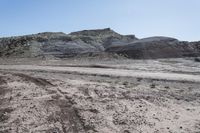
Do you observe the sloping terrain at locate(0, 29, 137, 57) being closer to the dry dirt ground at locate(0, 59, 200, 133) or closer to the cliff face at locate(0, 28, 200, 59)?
the cliff face at locate(0, 28, 200, 59)

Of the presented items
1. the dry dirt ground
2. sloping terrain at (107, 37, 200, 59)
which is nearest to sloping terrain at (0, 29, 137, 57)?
sloping terrain at (107, 37, 200, 59)

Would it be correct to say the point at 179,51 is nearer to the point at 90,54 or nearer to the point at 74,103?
the point at 90,54

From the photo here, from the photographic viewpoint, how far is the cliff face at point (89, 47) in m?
39.9

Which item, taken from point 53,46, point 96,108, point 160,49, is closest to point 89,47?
point 53,46

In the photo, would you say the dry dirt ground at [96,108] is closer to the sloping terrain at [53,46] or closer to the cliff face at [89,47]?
the cliff face at [89,47]

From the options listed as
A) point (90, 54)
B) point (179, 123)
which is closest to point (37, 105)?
point (179, 123)

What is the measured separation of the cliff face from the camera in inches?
1572

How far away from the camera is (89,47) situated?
47.3m

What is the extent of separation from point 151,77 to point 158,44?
24.6 m

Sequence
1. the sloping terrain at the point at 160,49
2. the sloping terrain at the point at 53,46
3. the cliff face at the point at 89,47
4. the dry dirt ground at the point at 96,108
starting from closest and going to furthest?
the dry dirt ground at the point at 96,108, the sloping terrain at the point at 160,49, the cliff face at the point at 89,47, the sloping terrain at the point at 53,46

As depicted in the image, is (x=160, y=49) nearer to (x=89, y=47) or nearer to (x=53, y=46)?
(x=89, y=47)

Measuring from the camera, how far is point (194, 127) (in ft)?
27.0

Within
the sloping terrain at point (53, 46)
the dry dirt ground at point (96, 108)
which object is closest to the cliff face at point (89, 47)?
the sloping terrain at point (53, 46)

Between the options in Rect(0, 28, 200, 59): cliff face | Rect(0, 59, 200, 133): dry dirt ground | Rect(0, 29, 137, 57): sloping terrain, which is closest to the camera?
Rect(0, 59, 200, 133): dry dirt ground
